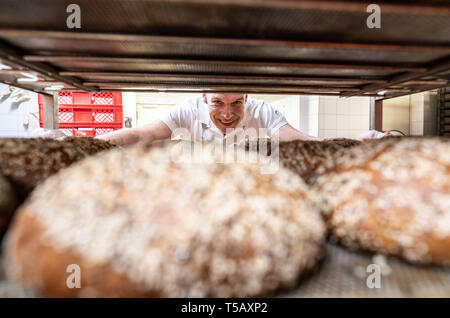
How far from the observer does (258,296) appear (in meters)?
0.46

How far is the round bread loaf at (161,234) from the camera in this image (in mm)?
419

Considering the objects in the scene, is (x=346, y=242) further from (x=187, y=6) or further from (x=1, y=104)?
(x=1, y=104)

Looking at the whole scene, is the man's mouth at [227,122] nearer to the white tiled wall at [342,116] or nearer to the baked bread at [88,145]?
the baked bread at [88,145]

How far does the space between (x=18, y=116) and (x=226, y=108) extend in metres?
3.95

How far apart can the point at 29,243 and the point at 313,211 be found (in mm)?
515

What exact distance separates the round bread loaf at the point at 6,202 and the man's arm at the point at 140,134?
41.1 inches

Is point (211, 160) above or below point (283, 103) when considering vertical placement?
below

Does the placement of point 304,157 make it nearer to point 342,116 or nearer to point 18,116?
point 342,116

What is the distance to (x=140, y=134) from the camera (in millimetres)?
2215

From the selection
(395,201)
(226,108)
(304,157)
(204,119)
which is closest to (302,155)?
(304,157)

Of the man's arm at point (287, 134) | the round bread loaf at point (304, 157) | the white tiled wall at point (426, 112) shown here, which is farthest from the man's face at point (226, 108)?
the white tiled wall at point (426, 112)
